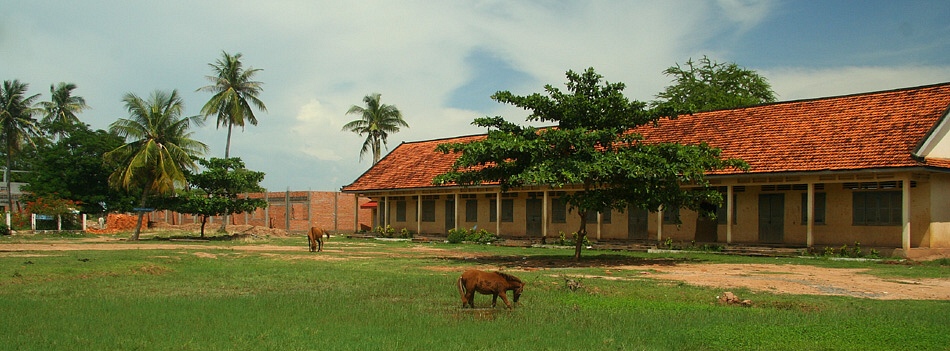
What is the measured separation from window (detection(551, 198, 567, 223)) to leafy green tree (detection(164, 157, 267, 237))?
1297cm

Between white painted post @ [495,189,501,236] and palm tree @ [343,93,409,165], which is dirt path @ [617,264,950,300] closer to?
white painted post @ [495,189,501,236]

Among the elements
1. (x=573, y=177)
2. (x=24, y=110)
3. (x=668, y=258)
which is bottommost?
(x=668, y=258)

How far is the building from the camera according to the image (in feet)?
70.8

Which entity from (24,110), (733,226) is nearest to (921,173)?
(733,226)

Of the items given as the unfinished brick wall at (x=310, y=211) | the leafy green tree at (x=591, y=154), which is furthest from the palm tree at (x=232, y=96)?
the leafy green tree at (x=591, y=154)

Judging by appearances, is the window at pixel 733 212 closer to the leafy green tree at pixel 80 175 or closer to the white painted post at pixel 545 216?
the white painted post at pixel 545 216

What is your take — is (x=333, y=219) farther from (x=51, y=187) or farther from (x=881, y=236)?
(x=881, y=236)

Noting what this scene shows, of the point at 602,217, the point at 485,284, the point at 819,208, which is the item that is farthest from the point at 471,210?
the point at 485,284

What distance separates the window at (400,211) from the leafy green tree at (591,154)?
16.4 metres

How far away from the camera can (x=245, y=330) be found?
8.98m

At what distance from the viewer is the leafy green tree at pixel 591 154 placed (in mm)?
19047

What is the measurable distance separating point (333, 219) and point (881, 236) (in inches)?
1125

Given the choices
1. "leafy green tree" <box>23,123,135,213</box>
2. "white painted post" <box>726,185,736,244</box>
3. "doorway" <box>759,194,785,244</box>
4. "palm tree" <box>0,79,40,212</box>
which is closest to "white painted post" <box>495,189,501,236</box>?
"white painted post" <box>726,185,736,244</box>

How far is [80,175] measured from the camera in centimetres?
4612
